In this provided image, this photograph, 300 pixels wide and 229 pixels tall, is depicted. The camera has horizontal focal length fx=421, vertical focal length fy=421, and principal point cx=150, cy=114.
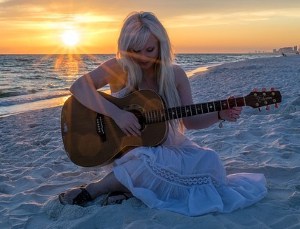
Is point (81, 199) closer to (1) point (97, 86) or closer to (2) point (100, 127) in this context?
(2) point (100, 127)

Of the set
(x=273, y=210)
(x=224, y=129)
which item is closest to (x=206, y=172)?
(x=273, y=210)

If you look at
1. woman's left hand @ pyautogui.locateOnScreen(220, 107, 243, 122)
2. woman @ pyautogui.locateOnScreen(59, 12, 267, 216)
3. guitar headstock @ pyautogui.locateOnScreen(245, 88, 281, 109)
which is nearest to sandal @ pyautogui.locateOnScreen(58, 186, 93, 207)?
woman @ pyautogui.locateOnScreen(59, 12, 267, 216)

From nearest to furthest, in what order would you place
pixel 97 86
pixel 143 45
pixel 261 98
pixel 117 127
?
1. pixel 261 98
2. pixel 143 45
3. pixel 117 127
4. pixel 97 86

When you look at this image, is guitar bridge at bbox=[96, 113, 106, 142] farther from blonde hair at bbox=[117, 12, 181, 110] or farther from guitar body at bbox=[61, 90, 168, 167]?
blonde hair at bbox=[117, 12, 181, 110]

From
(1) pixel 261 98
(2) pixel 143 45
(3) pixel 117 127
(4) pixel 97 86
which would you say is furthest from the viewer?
(4) pixel 97 86

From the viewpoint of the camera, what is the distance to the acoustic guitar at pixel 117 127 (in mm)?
2865

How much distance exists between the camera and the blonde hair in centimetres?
286

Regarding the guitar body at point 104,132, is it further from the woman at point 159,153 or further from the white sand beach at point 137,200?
the white sand beach at point 137,200

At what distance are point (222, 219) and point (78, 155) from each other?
1.20 metres

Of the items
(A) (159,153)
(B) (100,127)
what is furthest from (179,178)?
(B) (100,127)

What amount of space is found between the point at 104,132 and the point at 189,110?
0.64 m

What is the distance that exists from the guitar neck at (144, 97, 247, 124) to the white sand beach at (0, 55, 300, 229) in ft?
1.96

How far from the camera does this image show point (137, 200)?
2834 millimetres

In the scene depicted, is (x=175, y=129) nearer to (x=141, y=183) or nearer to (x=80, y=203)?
(x=141, y=183)
